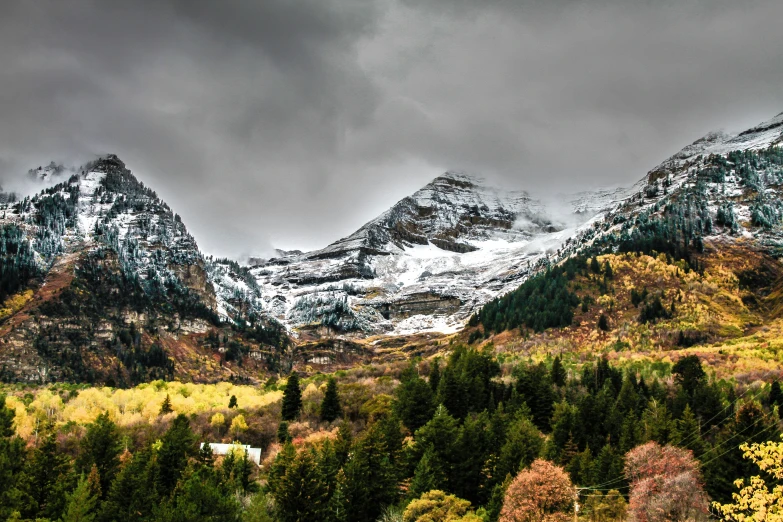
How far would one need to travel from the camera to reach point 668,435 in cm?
7488

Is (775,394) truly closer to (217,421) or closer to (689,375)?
(689,375)

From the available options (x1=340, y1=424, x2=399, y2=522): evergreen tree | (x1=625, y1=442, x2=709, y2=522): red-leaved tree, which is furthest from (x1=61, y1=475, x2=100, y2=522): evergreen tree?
(x1=625, y1=442, x2=709, y2=522): red-leaved tree

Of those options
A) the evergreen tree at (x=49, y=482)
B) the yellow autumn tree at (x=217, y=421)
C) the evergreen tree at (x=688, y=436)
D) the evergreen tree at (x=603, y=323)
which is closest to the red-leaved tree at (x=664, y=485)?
the evergreen tree at (x=688, y=436)

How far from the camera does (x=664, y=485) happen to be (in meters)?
55.4

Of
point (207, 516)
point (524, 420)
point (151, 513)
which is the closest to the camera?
point (207, 516)

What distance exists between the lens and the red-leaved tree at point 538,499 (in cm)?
5344

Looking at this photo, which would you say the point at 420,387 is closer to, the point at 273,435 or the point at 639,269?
the point at 273,435

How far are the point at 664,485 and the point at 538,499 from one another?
10821mm

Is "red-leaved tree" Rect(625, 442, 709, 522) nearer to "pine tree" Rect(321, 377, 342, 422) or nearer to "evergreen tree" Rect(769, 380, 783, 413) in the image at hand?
"evergreen tree" Rect(769, 380, 783, 413)

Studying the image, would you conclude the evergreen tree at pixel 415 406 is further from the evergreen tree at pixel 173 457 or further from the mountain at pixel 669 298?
the mountain at pixel 669 298

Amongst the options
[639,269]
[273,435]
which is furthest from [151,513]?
[639,269]

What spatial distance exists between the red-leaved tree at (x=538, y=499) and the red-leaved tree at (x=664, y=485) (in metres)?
5.84

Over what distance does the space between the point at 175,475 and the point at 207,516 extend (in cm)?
1825

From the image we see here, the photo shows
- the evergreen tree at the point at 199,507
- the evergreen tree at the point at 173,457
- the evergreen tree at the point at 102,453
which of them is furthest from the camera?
the evergreen tree at the point at 102,453
